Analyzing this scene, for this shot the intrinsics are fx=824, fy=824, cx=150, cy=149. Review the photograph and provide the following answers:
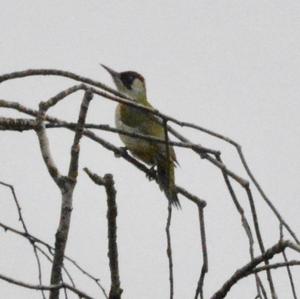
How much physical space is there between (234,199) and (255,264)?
2.54 ft

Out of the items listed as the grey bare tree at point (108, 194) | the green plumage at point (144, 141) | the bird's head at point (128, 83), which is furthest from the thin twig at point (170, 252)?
the bird's head at point (128, 83)

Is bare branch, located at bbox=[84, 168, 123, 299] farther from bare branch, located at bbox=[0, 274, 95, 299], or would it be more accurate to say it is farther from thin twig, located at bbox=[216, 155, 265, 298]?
thin twig, located at bbox=[216, 155, 265, 298]

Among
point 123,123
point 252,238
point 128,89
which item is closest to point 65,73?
point 252,238

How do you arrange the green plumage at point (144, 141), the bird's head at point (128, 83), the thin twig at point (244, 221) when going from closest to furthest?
1. the thin twig at point (244, 221)
2. the green plumage at point (144, 141)
3. the bird's head at point (128, 83)

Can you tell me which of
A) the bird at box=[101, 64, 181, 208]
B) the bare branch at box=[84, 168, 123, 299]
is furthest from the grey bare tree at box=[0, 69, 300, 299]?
the bird at box=[101, 64, 181, 208]

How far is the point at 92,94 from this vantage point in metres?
2.50

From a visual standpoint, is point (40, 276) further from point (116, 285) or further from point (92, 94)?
point (116, 285)

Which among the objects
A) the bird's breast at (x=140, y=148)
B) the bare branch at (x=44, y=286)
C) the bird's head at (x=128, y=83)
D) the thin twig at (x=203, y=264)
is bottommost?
the bare branch at (x=44, y=286)

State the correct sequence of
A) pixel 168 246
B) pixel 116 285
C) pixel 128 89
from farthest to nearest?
pixel 128 89
pixel 168 246
pixel 116 285

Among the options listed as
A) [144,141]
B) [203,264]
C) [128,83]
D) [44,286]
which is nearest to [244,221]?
[203,264]

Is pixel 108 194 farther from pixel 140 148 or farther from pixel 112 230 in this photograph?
pixel 140 148

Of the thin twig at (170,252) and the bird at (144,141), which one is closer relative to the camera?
the thin twig at (170,252)

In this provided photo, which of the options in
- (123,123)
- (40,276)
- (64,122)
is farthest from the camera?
(123,123)

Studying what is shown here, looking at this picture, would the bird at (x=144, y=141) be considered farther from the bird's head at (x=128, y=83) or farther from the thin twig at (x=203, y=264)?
the thin twig at (x=203, y=264)
